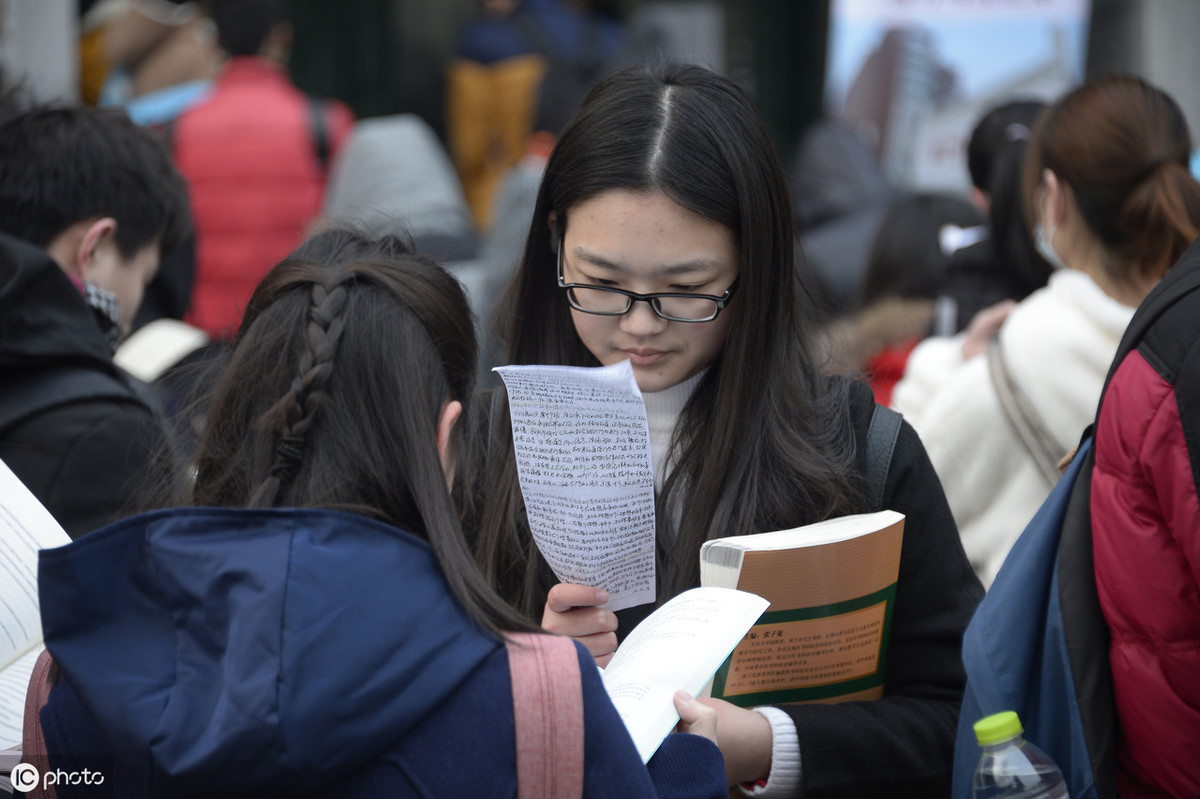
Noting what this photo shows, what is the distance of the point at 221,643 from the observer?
1.35 m

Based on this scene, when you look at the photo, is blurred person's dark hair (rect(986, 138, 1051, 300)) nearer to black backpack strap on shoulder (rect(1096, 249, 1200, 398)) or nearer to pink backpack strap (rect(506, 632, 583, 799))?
black backpack strap on shoulder (rect(1096, 249, 1200, 398))

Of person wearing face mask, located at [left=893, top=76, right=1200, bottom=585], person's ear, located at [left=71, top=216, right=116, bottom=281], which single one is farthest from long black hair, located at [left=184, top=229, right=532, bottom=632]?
person wearing face mask, located at [left=893, top=76, right=1200, bottom=585]

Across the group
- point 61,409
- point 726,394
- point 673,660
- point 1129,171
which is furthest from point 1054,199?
point 61,409

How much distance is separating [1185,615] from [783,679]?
59 centimetres

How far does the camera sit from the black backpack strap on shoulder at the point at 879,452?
196cm

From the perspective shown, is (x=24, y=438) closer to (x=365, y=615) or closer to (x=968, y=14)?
(x=365, y=615)

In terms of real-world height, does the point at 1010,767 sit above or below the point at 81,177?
below

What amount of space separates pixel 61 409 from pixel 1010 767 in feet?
5.89

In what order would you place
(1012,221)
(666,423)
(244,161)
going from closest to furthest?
1. (666,423)
2. (1012,221)
3. (244,161)

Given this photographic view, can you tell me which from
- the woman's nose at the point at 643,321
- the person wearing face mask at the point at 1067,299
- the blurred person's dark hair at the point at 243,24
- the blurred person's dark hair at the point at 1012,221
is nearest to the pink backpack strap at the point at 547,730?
the woman's nose at the point at 643,321

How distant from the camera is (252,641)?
1296 mm

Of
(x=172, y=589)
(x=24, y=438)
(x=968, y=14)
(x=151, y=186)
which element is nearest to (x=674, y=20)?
(x=968, y=14)

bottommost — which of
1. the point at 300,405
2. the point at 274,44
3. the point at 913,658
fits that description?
the point at 913,658

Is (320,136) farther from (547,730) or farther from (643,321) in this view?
(547,730)
